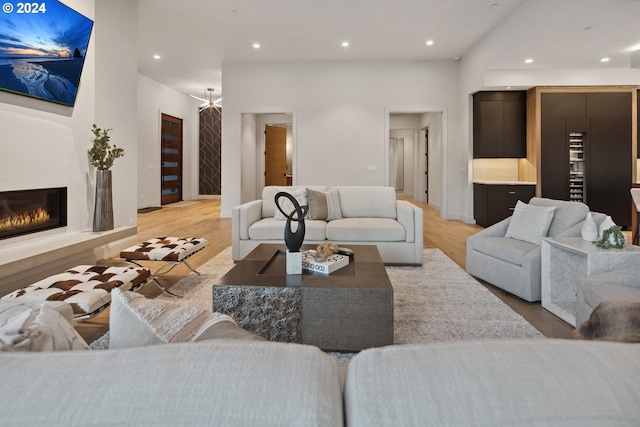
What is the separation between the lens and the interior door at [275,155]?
10703mm

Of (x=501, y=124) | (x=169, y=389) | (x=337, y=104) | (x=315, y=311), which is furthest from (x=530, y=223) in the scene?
(x=337, y=104)

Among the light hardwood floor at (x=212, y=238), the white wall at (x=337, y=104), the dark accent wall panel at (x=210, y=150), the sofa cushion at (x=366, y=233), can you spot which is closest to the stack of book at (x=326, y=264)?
the light hardwood floor at (x=212, y=238)

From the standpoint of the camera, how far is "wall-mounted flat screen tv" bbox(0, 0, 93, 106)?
2.99 metres

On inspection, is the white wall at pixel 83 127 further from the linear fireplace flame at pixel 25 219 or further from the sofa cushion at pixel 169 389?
the sofa cushion at pixel 169 389

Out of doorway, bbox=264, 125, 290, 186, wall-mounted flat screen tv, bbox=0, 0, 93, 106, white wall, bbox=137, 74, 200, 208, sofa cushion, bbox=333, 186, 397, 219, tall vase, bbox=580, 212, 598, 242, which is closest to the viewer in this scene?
tall vase, bbox=580, 212, 598, 242

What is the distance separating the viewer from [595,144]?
6.88 metres

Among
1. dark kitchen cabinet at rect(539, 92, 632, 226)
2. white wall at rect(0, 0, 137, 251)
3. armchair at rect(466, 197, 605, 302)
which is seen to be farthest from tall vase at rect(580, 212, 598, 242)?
dark kitchen cabinet at rect(539, 92, 632, 226)

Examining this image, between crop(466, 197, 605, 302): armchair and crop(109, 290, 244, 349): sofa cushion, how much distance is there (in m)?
2.92

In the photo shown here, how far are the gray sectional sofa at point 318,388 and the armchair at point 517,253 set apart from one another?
284cm

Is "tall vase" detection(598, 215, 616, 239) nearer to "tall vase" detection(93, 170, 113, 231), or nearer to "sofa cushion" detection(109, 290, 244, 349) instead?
"sofa cushion" detection(109, 290, 244, 349)

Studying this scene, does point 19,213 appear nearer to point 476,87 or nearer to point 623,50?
point 476,87

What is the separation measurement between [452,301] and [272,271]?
141cm

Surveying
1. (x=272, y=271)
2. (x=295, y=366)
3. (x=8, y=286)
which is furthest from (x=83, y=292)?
(x=295, y=366)

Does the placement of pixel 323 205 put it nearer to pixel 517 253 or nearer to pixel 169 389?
pixel 517 253
